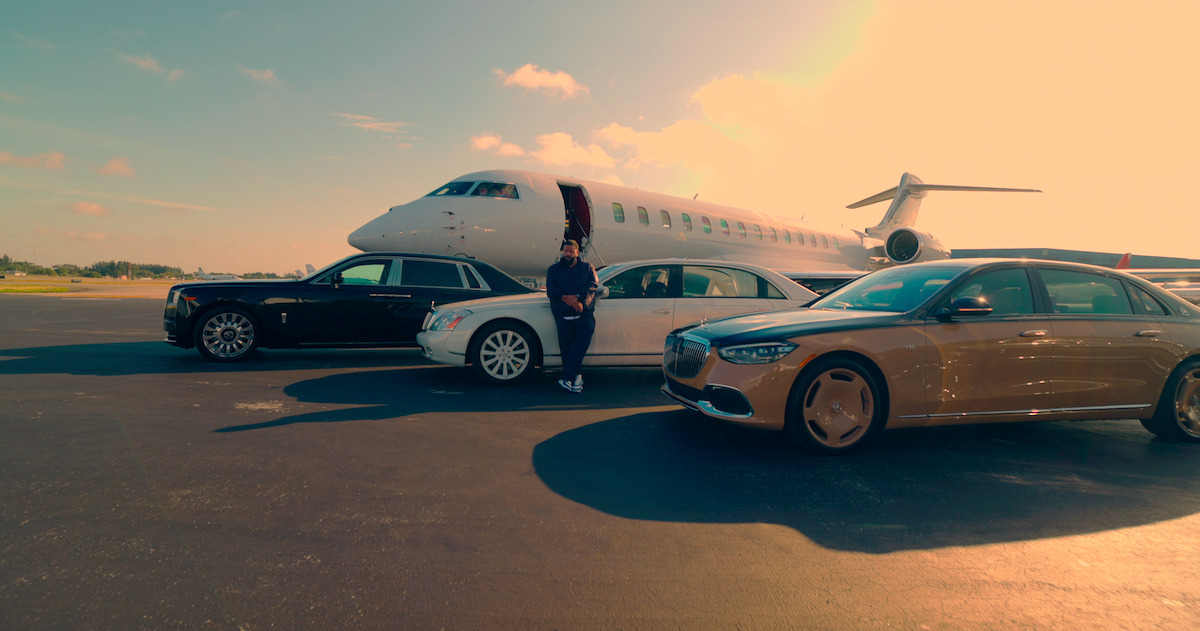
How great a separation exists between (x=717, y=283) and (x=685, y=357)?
285 centimetres

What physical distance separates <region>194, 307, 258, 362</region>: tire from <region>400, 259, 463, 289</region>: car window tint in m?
2.08

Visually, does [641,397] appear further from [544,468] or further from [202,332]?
[202,332]

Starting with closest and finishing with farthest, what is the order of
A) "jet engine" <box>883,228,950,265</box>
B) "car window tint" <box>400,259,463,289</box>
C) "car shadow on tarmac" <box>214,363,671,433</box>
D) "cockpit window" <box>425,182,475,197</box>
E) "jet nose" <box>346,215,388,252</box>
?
"car shadow on tarmac" <box>214,363,671,433</box>
"car window tint" <box>400,259,463,289</box>
"jet nose" <box>346,215,388,252</box>
"cockpit window" <box>425,182,475,197</box>
"jet engine" <box>883,228,950,265</box>

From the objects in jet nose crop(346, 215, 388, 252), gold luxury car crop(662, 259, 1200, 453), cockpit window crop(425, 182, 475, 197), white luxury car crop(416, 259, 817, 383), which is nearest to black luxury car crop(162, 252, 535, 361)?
white luxury car crop(416, 259, 817, 383)

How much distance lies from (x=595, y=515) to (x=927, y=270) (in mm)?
3744

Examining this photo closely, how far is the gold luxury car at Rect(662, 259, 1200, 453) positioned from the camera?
13.8ft

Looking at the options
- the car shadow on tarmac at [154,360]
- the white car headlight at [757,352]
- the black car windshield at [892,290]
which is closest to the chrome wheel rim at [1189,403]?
the black car windshield at [892,290]

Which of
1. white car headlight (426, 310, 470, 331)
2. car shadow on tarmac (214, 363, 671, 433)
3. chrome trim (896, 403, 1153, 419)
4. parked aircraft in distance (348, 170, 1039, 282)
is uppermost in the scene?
parked aircraft in distance (348, 170, 1039, 282)

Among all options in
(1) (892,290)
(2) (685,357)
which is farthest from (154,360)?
(1) (892,290)

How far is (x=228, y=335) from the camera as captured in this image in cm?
796

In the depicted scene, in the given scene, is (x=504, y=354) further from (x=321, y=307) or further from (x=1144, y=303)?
(x=1144, y=303)

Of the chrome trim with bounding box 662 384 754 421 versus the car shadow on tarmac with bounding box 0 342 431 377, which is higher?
the chrome trim with bounding box 662 384 754 421

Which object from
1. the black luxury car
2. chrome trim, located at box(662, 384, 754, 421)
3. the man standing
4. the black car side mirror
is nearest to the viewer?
chrome trim, located at box(662, 384, 754, 421)

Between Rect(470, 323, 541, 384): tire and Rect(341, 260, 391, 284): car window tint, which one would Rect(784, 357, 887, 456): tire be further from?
Rect(341, 260, 391, 284): car window tint
